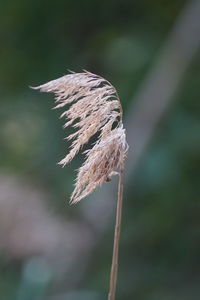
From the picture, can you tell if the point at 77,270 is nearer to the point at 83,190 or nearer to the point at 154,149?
the point at 154,149

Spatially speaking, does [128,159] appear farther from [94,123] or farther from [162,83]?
[94,123]

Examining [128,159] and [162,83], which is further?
[162,83]

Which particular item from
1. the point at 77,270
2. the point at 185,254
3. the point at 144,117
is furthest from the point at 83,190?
the point at 185,254

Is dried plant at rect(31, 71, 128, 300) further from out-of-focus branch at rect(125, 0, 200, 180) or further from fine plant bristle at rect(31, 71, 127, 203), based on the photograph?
out-of-focus branch at rect(125, 0, 200, 180)

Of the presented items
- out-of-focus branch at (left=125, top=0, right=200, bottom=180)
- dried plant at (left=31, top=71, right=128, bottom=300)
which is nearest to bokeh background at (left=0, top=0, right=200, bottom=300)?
out-of-focus branch at (left=125, top=0, right=200, bottom=180)

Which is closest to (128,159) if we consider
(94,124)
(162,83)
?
(162,83)
